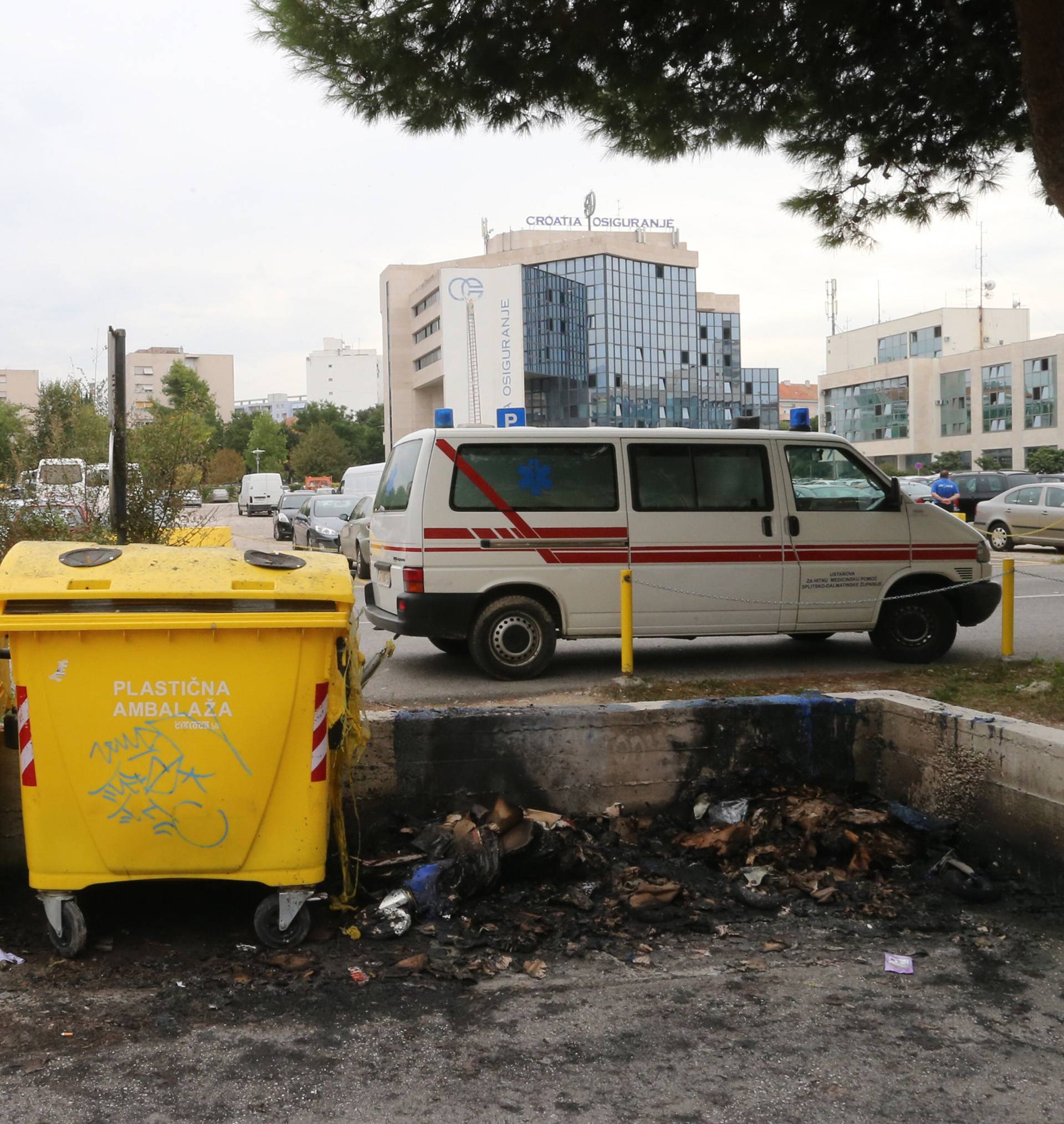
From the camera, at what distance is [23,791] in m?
4.22

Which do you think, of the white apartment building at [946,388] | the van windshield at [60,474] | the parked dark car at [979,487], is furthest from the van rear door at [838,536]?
the white apartment building at [946,388]

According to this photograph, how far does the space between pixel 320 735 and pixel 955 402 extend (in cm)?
10454

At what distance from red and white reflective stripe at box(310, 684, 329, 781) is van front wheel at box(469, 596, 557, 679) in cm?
468

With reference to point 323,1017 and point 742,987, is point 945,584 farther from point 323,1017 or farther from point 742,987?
point 323,1017

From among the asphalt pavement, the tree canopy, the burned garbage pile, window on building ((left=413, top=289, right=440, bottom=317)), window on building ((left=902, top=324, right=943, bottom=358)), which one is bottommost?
the burned garbage pile

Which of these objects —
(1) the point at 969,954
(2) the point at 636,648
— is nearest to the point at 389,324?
(2) the point at 636,648

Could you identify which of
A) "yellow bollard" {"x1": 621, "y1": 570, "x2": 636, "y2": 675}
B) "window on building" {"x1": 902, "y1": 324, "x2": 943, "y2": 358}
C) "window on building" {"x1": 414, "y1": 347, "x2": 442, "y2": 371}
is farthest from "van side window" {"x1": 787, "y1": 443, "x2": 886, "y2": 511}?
"window on building" {"x1": 902, "y1": 324, "x2": 943, "y2": 358}

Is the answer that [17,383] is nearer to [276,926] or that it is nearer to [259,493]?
[259,493]

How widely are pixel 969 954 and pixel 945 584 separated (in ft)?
19.8

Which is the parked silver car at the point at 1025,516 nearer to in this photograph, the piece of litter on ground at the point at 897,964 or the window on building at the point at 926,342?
the piece of litter on ground at the point at 897,964

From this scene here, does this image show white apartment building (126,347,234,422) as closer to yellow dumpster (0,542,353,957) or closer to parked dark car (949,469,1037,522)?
parked dark car (949,469,1037,522)

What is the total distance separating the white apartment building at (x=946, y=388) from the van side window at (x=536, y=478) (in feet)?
279

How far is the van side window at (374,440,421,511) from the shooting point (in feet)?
30.1

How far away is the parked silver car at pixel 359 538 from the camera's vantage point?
19.7m
